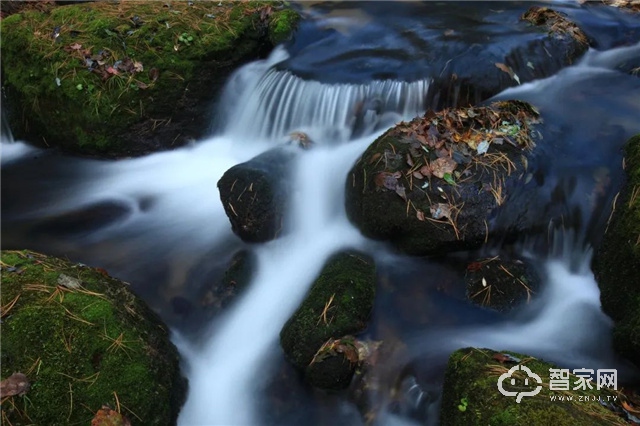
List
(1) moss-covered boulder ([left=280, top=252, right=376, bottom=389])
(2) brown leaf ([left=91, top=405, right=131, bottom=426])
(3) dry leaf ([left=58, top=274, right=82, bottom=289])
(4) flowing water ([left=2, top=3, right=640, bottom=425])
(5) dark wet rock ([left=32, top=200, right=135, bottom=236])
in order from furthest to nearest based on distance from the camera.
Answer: (5) dark wet rock ([left=32, top=200, right=135, bottom=236]) < (4) flowing water ([left=2, top=3, right=640, bottom=425]) < (1) moss-covered boulder ([left=280, top=252, right=376, bottom=389]) < (3) dry leaf ([left=58, top=274, right=82, bottom=289]) < (2) brown leaf ([left=91, top=405, right=131, bottom=426])

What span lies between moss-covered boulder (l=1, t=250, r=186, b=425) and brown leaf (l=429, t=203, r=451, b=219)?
2.44m

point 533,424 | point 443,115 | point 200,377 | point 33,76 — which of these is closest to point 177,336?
point 200,377

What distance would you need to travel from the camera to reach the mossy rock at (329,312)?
386 centimetres

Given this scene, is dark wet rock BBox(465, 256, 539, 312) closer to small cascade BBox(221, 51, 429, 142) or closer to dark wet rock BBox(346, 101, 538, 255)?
dark wet rock BBox(346, 101, 538, 255)

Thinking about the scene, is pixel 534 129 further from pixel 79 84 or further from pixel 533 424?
pixel 79 84

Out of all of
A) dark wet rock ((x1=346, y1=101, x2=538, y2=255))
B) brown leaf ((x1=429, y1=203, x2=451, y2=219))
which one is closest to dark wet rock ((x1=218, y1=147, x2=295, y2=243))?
dark wet rock ((x1=346, y1=101, x2=538, y2=255))

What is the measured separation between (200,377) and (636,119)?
16.4ft

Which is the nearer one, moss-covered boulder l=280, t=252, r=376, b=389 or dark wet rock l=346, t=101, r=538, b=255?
moss-covered boulder l=280, t=252, r=376, b=389

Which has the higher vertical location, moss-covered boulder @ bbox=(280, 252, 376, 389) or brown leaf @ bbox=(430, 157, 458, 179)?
brown leaf @ bbox=(430, 157, 458, 179)

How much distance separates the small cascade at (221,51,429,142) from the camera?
235 inches

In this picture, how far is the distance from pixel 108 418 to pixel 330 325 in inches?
64.5
